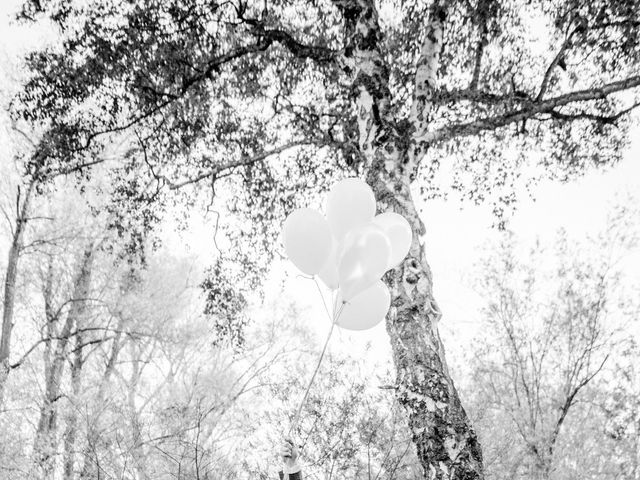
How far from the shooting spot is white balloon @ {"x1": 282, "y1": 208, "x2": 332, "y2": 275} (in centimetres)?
232

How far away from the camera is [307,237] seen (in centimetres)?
232

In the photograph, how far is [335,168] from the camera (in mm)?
5234

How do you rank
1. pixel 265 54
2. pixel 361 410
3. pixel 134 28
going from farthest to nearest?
1. pixel 361 410
2. pixel 265 54
3. pixel 134 28

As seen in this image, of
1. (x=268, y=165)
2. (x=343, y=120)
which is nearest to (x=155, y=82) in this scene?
(x=268, y=165)

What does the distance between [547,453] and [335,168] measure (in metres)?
6.39

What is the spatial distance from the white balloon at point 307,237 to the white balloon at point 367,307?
0.28 metres

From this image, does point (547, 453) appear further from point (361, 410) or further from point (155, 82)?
point (155, 82)

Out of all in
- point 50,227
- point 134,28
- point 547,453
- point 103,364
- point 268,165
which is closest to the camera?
point 134,28

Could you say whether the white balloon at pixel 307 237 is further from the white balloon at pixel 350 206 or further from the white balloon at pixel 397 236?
the white balloon at pixel 397 236

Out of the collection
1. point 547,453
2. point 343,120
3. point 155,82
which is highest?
point 155,82

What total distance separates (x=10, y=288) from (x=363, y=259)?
783 cm

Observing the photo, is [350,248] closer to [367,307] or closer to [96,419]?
[367,307]

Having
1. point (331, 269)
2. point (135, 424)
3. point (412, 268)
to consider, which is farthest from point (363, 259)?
point (135, 424)

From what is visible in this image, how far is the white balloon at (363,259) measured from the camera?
221cm
